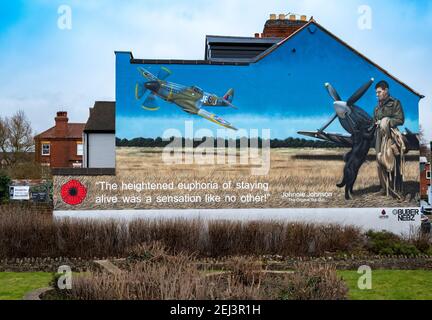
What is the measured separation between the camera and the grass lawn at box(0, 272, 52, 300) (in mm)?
10102

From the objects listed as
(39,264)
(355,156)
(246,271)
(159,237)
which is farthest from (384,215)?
(39,264)

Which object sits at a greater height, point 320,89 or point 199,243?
point 320,89

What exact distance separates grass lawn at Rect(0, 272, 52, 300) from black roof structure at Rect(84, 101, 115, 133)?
12595mm

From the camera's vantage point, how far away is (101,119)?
2600 centimetres

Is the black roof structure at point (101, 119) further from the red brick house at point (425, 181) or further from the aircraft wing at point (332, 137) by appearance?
the red brick house at point (425, 181)

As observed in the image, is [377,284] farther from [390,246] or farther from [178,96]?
[178,96]

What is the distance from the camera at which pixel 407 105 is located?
21.0 metres

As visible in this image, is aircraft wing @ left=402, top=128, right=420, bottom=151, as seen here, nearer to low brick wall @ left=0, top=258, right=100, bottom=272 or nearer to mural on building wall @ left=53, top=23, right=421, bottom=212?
mural on building wall @ left=53, top=23, right=421, bottom=212

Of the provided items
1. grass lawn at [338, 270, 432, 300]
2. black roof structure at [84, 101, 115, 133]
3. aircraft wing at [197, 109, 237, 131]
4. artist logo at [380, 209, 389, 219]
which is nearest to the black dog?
artist logo at [380, 209, 389, 219]

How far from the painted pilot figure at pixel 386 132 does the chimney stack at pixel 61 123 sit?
40171 millimetres

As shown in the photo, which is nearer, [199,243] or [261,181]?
[199,243]

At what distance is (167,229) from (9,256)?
16.0 feet
